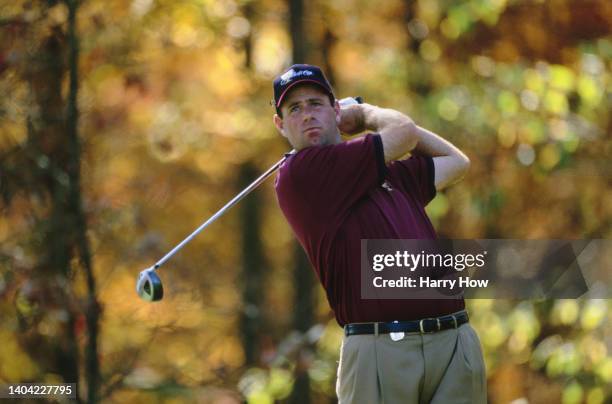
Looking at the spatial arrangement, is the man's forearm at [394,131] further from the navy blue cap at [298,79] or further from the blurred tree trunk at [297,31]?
the blurred tree trunk at [297,31]

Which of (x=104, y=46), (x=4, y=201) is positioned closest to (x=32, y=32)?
(x=104, y=46)

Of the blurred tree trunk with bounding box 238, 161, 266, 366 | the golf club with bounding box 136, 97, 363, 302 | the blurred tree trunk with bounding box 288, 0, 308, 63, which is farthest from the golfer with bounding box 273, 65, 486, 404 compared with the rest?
the blurred tree trunk with bounding box 238, 161, 266, 366

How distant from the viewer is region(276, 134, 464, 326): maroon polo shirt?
366 centimetres

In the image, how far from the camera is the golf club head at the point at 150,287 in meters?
4.18

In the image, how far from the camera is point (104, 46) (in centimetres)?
691

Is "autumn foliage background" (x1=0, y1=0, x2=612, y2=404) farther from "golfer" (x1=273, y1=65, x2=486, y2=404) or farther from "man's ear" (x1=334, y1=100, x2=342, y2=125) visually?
"man's ear" (x1=334, y1=100, x2=342, y2=125)

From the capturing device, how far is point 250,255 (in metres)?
15.4

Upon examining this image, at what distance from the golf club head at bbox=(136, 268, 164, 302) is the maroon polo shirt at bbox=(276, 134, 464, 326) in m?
0.72

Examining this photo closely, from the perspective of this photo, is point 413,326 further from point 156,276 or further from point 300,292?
point 300,292

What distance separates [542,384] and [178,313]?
2.86 m

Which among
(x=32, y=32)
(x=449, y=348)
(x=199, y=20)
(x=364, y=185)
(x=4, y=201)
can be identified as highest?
(x=199, y=20)

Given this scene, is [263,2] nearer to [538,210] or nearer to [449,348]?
[538,210]

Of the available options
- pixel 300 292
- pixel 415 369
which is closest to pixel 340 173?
pixel 415 369

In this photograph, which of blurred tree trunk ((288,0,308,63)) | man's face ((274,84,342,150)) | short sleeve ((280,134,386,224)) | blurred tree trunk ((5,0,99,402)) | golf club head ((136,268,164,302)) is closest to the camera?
short sleeve ((280,134,386,224))
